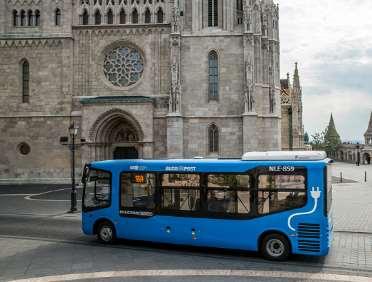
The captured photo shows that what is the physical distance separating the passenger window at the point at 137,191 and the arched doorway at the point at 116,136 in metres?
19.2

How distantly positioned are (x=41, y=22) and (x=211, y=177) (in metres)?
26.8

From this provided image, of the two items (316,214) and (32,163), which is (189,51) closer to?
(32,163)

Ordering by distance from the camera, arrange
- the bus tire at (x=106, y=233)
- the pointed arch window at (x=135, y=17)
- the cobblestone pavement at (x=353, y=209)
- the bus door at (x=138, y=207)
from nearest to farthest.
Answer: the bus door at (x=138, y=207), the bus tire at (x=106, y=233), the cobblestone pavement at (x=353, y=209), the pointed arch window at (x=135, y=17)

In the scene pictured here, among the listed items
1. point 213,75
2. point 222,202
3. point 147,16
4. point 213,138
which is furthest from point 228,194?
point 147,16

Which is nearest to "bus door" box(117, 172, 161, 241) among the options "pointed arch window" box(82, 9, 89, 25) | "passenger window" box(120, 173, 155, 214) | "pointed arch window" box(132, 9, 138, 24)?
"passenger window" box(120, 173, 155, 214)

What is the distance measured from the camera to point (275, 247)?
1167cm

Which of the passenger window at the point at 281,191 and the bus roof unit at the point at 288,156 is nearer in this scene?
the passenger window at the point at 281,191

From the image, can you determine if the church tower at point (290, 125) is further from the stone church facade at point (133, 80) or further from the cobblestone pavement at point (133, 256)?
the cobblestone pavement at point (133, 256)

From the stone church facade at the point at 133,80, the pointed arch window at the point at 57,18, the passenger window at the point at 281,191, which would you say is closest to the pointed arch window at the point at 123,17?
the stone church facade at the point at 133,80

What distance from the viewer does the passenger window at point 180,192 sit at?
12.5m

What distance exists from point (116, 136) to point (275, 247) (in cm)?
2504

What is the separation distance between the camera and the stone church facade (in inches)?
1284

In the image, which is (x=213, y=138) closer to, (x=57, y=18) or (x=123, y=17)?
(x=123, y=17)

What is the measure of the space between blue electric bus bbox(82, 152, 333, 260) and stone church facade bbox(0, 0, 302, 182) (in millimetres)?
18365
